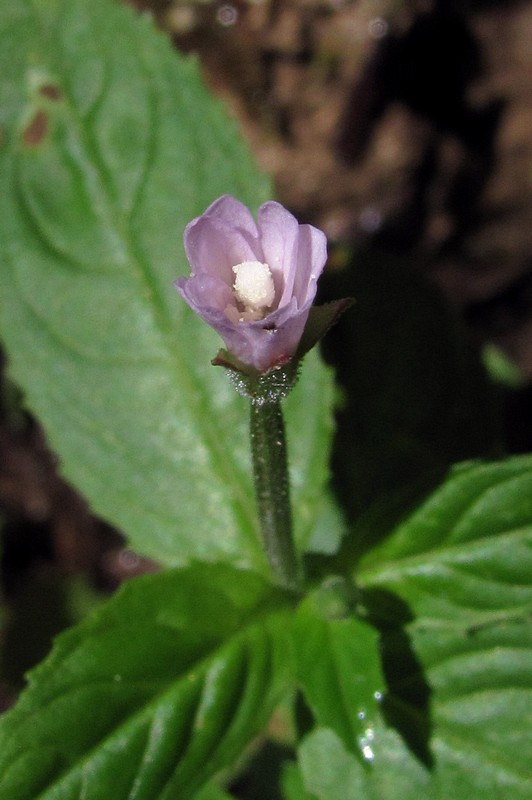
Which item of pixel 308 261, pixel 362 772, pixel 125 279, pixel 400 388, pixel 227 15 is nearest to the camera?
pixel 308 261

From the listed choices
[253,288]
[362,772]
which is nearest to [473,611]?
[362,772]

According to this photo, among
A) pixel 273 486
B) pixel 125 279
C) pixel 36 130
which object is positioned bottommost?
pixel 273 486

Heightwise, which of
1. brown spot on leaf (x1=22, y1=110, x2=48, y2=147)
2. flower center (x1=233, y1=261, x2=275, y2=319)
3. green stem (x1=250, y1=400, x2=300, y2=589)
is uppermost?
brown spot on leaf (x1=22, y1=110, x2=48, y2=147)

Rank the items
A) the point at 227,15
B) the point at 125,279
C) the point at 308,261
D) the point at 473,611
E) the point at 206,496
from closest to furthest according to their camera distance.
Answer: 1. the point at 308,261
2. the point at 473,611
3. the point at 206,496
4. the point at 125,279
5. the point at 227,15

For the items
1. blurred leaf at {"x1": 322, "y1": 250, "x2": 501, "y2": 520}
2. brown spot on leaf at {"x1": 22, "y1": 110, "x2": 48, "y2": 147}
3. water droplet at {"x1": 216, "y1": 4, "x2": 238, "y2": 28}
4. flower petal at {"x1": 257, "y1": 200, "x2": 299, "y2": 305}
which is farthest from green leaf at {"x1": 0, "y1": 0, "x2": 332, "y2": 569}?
water droplet at {"x1": 216, "y1": 4, "x2": 238, "y2": 28}

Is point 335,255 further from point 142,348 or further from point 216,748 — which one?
point 216,748

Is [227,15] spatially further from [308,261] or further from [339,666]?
[339,666]

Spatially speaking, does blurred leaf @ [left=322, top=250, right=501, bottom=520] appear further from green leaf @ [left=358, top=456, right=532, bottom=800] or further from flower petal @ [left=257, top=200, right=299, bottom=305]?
flower petal @ [left=257, top=200, right=299, bottom=305]
